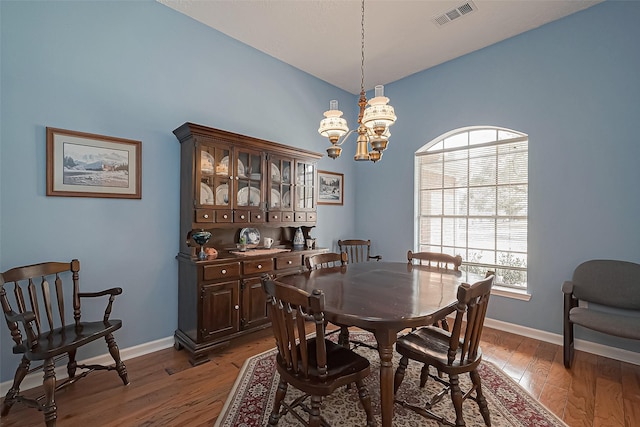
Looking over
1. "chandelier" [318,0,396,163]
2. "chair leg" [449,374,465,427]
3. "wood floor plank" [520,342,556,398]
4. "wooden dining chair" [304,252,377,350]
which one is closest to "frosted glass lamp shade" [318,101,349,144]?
"chandelier" [318,0,396,163]

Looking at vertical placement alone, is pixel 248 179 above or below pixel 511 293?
above

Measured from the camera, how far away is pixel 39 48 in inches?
89.0

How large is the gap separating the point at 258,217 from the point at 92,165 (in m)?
1.54

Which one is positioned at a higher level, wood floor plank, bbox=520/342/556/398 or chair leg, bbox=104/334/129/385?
chair leg, bbox=104/334/129/385

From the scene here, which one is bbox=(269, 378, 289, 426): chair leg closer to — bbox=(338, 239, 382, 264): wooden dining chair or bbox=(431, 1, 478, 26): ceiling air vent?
bbox=(338, 239, 382, 264): wooden dining chair

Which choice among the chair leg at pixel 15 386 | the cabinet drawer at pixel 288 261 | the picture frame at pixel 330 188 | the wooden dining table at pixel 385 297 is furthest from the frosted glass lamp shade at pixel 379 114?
the chair leg at pixel 15 386

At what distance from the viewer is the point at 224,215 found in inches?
117

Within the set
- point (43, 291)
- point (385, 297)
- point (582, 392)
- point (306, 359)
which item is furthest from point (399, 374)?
point (43, 291)

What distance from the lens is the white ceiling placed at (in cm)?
285

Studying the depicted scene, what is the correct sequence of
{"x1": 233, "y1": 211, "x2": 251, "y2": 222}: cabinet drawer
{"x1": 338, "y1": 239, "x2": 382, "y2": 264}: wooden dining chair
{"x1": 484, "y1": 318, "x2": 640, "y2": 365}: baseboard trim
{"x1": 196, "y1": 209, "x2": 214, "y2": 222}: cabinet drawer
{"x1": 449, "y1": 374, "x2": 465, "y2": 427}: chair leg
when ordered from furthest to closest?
{"x1": 338, "y1": 239, "x2": 382, "y2": 264}: wooden dining chair < {"x1": 233, "y1": 211, "x2": 251, "y2": 222}: cabinet drawer < {"x1": 196, "y1": 209, "x2": 214, "y2": 222}: cabinet drawer < {"x1": 484, "y1": 318, "x2": 640, "y2": 365}: baseboard trim < {"x1": 449, "y1": 374, "x2": 465, "y2": 427}: chair leg

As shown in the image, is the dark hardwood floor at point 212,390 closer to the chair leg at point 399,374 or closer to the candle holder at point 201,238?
the candle holder at point 201,238

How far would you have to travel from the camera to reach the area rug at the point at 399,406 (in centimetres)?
190

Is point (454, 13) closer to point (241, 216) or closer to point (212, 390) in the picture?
point (241, 216)

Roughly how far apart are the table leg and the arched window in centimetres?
270
